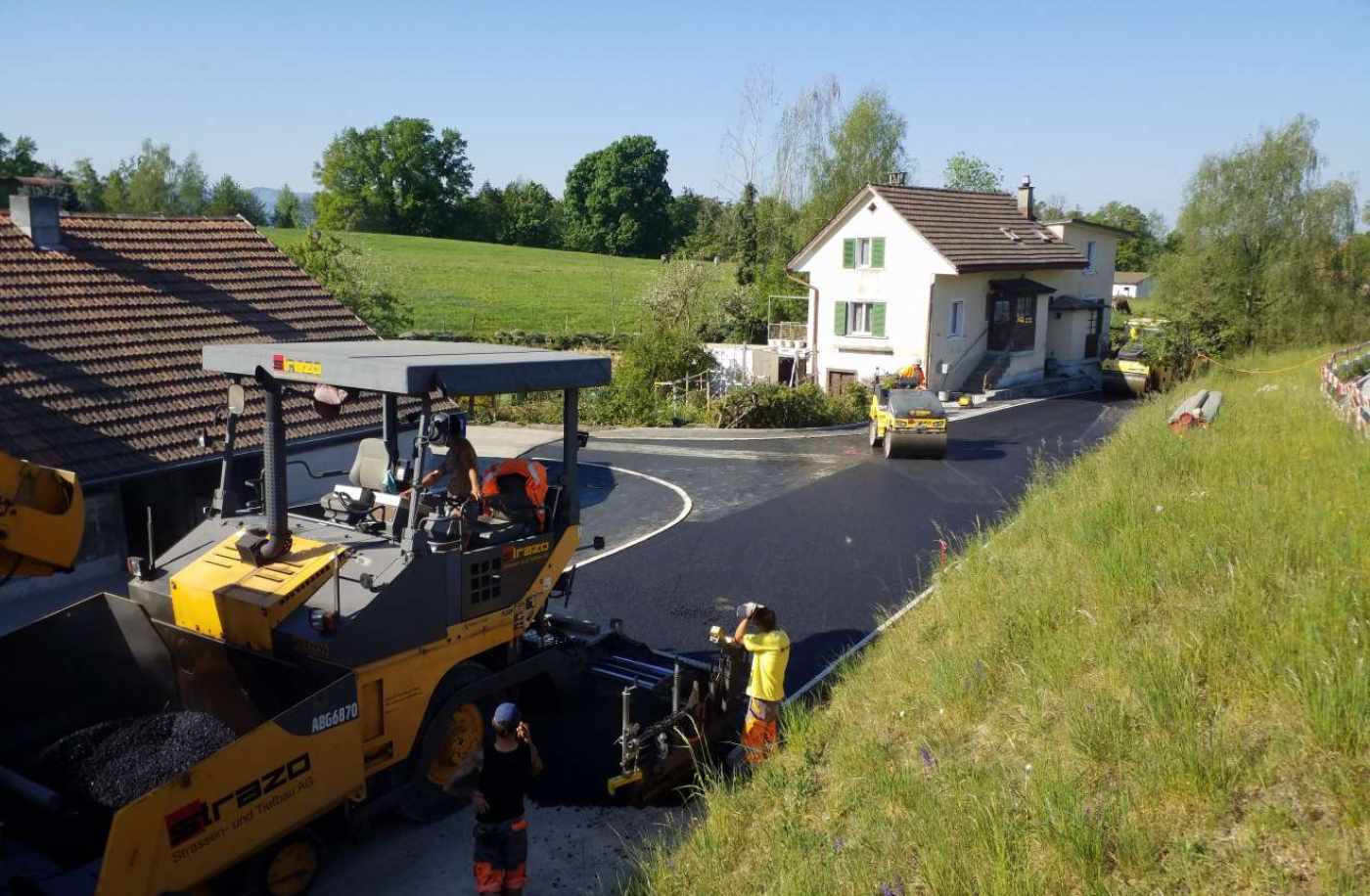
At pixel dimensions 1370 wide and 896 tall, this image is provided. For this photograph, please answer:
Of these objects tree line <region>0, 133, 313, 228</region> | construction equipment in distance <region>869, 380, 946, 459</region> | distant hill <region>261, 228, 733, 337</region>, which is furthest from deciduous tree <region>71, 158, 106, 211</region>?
construction equipment in distance <region>869, 380, 946, 459</region>

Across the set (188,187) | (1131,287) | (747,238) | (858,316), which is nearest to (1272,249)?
(858,316)

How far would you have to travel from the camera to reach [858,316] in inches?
1211

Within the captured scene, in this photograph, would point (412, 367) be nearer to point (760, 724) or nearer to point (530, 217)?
point (760, 724)

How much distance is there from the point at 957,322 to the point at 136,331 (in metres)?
23.0

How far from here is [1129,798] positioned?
4.88m

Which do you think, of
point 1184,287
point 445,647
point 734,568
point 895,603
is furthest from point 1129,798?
Answer: point 1184,287

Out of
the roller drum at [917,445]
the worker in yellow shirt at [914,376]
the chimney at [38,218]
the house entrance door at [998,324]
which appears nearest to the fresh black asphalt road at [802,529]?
the roller drum at [917,445]

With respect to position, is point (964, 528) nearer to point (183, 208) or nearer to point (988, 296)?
point (988, 296)

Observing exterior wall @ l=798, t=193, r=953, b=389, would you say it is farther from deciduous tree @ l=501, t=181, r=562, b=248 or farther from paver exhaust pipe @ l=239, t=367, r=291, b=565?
deciduous tree @ l=501, t=181, r=562, b=248

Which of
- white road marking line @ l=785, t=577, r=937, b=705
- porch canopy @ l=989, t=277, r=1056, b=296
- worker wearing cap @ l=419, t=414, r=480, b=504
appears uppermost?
porch canopy @ l=989, t=277, r=1056, b=296

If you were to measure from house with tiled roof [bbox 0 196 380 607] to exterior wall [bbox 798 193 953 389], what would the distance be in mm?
17573

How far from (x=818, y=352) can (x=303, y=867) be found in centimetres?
2708

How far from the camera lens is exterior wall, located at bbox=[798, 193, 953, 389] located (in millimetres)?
29000

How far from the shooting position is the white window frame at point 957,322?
1171 inches
